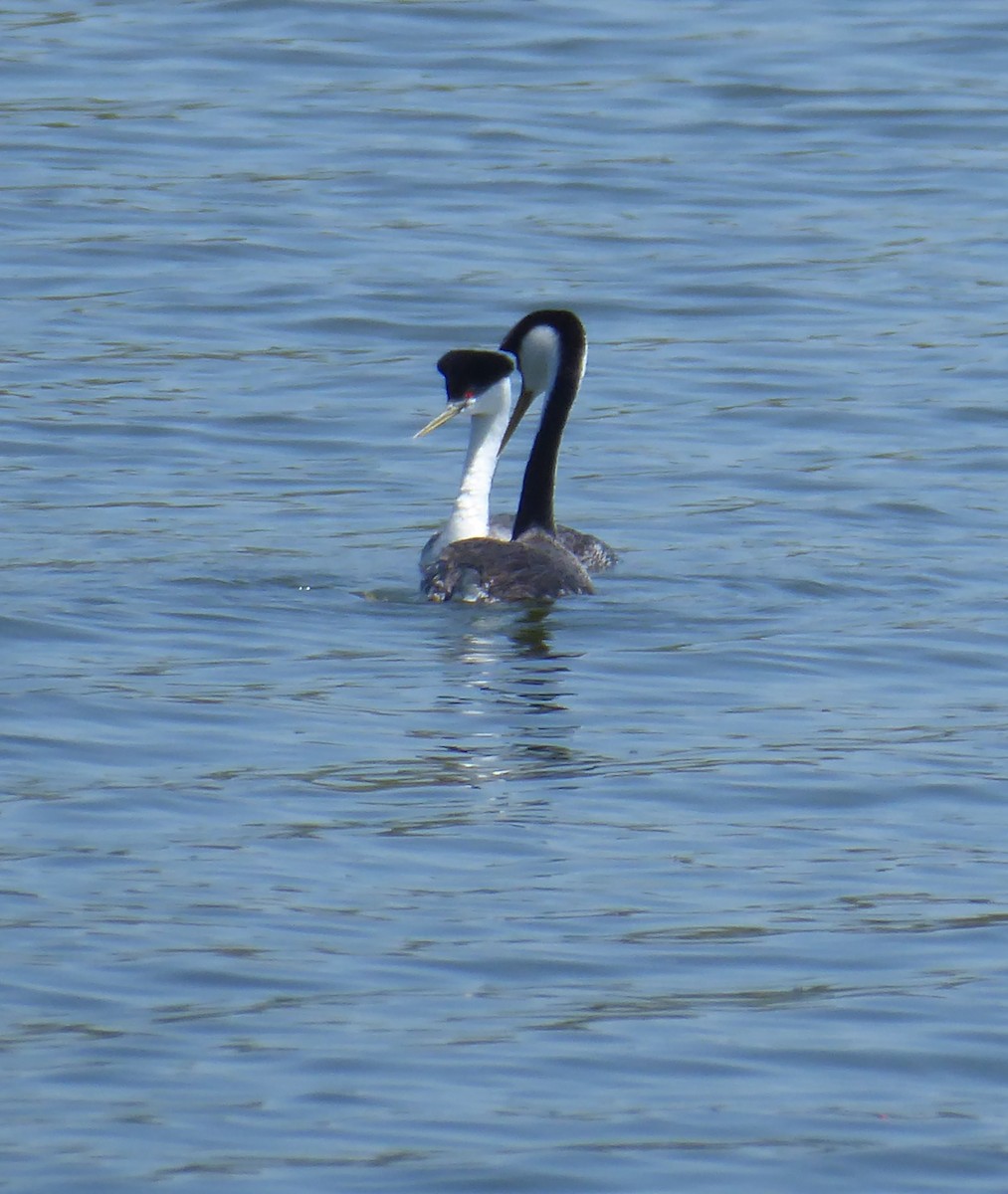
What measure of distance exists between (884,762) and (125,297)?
9.57 metres

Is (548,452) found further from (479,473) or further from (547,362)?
(547,362)

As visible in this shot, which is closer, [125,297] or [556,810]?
[556,810]

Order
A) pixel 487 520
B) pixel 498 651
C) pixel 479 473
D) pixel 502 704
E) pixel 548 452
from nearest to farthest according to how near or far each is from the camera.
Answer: pixel 502 704, pixel 498 651, pixel 479 473, pixel 487 520, pixel 548 452

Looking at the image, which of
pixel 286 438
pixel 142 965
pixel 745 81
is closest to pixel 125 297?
pixel 286 438

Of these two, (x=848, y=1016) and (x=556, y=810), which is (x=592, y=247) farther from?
(x=848, y=1016)

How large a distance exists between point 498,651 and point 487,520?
1.75m

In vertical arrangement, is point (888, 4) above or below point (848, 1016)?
above

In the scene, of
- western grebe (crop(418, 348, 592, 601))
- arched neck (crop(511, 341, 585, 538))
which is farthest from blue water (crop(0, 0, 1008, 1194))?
arched neck (crop(511, 341, 585, 538))

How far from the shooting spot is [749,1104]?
6.62m

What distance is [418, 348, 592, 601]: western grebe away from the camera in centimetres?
1205

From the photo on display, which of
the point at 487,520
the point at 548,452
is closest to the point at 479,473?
the point at 487,520

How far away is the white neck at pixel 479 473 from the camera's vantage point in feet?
41.6

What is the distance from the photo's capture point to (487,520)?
1305cm

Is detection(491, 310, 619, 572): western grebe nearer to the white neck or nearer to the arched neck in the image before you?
the arched neck
